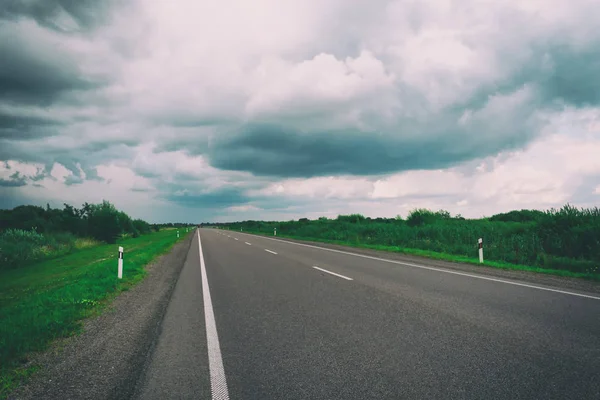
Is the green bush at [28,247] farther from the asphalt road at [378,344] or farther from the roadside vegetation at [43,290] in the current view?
the asphalt road at [378,344]

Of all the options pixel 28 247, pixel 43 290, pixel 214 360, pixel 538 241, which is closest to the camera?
pixel 214 360

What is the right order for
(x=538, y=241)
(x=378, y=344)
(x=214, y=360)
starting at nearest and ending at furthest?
A: (x=214, y=360)
(x=378, y=344)
(x=538, y=241)

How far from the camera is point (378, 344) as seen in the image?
452cm

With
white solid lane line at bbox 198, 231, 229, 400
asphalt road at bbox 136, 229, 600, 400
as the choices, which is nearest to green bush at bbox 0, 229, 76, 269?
asphalt road at bbox 136, 229, 600, 400

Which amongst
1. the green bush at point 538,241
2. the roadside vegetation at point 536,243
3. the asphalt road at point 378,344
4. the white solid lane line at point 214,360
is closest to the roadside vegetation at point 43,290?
the asphalt road at point 378,344

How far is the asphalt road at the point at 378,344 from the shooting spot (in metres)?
3.37

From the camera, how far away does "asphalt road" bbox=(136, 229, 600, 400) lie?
3373 millimetres

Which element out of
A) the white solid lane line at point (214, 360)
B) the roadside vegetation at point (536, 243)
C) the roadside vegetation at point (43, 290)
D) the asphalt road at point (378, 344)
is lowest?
the roadside vegetation at point (43, 290)

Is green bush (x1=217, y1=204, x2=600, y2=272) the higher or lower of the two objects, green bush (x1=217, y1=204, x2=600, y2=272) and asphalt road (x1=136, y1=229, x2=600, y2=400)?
the higher

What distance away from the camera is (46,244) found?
984 inches

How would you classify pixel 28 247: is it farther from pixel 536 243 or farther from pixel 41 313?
pixel 536 243

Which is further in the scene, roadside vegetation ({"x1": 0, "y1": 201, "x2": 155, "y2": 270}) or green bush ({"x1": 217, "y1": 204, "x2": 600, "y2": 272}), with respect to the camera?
roadside vegetation ({"x1": 0, "y1": 201, "x2": 155, "y2": 270})

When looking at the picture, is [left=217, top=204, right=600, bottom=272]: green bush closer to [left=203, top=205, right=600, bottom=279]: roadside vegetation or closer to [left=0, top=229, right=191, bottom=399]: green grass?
[left=203, top=205, right=600, bottom=279]: roadside vegetation

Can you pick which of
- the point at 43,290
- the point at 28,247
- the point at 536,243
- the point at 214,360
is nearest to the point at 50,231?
the point at 28,247
